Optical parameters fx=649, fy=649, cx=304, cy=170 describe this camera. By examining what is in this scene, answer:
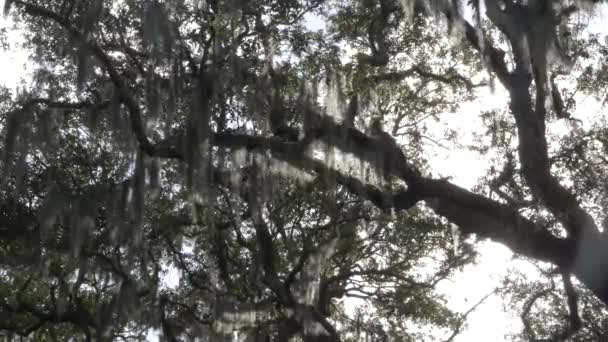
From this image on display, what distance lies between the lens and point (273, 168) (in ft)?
21.7

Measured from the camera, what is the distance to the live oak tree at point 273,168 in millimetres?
6023

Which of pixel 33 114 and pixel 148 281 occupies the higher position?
pixel 33 114

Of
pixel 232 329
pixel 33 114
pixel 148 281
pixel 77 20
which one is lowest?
pixel 232 329

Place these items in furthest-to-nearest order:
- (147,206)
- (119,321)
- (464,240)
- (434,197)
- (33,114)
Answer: (464,240)
(147,206)
(119,321)
(33,114)
(434,197)

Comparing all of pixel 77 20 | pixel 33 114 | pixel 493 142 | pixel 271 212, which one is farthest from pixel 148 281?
pixel 493 142

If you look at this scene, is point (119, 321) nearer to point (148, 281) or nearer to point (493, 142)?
point (148, 281)

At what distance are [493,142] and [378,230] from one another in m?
2.14

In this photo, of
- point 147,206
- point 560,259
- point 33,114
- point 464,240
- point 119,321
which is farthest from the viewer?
point 464,240

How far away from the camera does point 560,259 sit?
18.4 feet

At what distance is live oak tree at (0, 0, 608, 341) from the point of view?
6.02m

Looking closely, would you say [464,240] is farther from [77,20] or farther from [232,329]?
[77,20]

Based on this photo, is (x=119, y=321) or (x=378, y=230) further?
(x=378, y=230)

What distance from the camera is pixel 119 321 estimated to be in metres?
8.32

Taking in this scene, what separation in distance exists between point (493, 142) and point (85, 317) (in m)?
5.81
